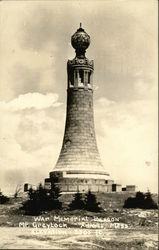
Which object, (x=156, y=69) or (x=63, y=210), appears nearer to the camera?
(x=156, y=69)

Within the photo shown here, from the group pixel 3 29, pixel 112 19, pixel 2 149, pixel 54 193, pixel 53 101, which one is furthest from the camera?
pixel 53 101

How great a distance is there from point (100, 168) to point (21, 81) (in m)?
13.2

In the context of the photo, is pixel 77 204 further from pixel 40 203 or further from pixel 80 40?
pixel 80 40

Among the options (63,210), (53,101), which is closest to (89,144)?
→ (53,101)

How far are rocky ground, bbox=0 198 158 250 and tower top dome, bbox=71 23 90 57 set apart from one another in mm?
14560

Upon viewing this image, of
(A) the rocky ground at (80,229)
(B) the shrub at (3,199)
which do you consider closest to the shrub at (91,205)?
(A) the rocky ground at (80,229)

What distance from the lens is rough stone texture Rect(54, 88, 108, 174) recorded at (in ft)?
126

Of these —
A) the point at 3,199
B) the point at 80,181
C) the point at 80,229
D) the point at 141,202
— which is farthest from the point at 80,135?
the point at 80,229

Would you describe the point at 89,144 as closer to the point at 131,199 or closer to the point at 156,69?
the point at 131,199

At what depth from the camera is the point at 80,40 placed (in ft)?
124

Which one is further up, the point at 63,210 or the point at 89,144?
the point at 89,144

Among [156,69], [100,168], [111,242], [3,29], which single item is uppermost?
[3,29]

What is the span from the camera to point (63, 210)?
2786 cm

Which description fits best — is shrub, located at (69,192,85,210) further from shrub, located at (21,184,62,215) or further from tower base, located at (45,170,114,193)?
tower base, located at (45,170,114,193)
